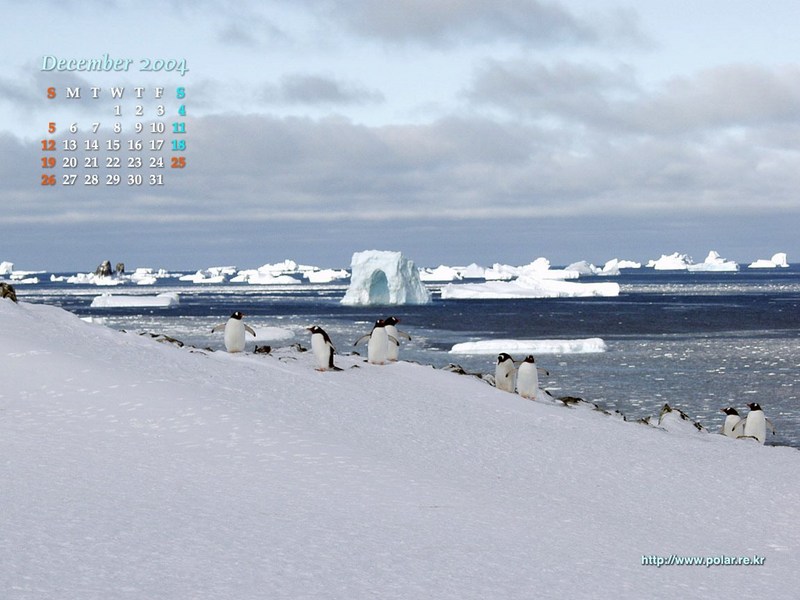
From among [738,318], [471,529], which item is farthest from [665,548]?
[738,318]

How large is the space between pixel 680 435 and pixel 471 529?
748 centimetres

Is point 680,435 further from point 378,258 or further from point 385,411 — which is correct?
point 378,258

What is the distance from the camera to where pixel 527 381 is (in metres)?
14.2

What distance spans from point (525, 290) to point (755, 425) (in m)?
79.0

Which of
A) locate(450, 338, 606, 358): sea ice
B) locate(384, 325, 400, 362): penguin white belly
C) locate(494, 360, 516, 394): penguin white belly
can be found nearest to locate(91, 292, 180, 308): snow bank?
locate(450, 338, 606, 358): sea ice

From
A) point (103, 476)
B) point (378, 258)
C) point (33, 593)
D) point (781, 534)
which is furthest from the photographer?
point (378, 258)

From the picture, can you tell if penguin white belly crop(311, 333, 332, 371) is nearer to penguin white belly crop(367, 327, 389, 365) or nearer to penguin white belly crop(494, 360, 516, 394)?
penguin white belly crop(367, 327, 389, 365)

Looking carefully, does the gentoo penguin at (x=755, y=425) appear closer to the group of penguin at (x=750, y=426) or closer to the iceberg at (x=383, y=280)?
the group of penguin at (x=750, y=426)

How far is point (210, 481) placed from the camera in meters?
6.96

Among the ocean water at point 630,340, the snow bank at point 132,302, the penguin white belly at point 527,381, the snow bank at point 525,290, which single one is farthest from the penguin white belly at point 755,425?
the snow bank at point 525,290

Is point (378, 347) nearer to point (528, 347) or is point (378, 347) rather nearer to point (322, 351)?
point (322, 351)

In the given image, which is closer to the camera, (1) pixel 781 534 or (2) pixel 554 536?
(2) pixel 554 536

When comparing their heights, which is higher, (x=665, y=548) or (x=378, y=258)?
(x=378, y=258)

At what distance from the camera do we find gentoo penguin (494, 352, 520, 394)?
14.6 m
